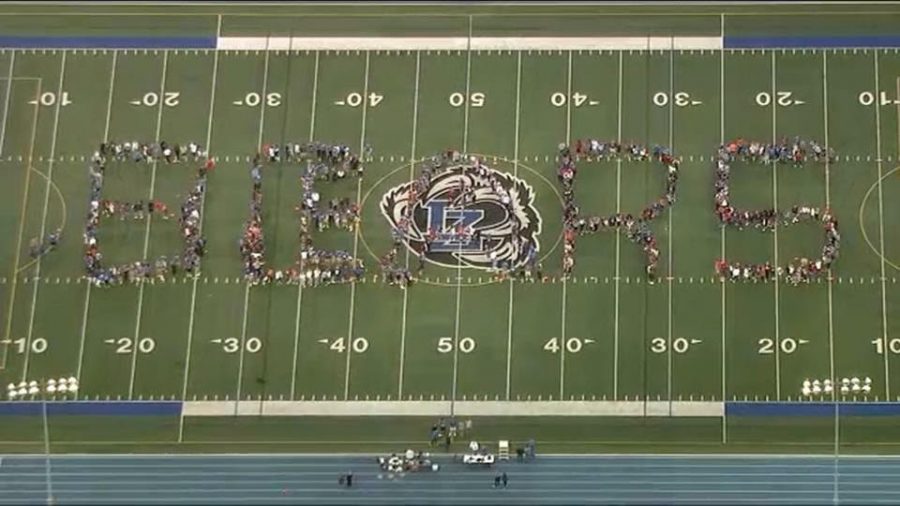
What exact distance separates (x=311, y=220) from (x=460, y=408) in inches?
306

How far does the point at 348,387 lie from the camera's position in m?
33.3

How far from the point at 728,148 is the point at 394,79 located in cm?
1126

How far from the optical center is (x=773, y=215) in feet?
112

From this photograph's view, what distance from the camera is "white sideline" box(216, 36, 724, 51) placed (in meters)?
35.8

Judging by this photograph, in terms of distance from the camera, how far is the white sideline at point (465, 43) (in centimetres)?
3581

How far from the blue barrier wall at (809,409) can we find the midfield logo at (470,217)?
26.3 ft

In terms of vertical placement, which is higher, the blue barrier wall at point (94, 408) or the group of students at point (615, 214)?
the group of students at point (615, 214)

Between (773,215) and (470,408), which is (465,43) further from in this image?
(470,408)

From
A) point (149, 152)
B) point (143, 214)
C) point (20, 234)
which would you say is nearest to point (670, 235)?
point (143, 214)

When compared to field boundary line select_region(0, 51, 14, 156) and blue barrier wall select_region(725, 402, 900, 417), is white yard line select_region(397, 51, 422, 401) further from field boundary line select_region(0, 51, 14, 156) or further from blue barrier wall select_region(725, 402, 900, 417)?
field boundary line select_region(0, 51, 14, 156)

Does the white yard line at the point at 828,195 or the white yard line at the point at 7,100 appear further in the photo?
the white yard line at the point at 7,100

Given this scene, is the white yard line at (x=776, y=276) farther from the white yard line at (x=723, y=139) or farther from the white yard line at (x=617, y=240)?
the white yard line at (x=617, y=240)

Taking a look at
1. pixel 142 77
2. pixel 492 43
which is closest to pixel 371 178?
pixel 492 43

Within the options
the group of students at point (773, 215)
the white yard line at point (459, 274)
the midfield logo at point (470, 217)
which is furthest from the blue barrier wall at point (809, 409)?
the white yard line at point (459, 274)
